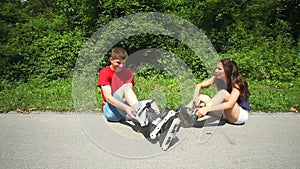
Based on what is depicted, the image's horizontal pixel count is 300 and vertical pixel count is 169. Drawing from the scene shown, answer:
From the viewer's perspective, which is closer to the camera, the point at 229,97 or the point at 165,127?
the point at 165,127

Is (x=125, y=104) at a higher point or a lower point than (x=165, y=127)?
higher

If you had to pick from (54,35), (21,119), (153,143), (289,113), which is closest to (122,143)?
(153,143)

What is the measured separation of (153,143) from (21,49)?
482 centimetres

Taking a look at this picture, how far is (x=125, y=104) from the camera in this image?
3.57m

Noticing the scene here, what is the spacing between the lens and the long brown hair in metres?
3.64

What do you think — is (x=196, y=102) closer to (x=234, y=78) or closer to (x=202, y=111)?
(x=202, y=111)

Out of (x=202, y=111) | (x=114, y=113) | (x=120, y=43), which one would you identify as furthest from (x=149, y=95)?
(x=120, y=43)

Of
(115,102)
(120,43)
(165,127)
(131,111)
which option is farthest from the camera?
(120,43)

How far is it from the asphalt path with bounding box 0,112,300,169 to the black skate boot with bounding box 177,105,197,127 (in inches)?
3.7

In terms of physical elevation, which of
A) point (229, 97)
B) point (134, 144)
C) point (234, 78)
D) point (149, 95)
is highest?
point (234, 78)

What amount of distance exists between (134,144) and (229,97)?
1.39 m

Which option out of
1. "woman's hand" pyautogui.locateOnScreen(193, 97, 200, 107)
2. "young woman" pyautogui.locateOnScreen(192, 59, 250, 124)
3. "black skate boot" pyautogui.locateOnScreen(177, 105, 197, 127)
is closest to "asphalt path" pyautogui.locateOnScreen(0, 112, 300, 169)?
"black skate boot" pyautogui.locateOnScreen(177, 105, 197, 127)

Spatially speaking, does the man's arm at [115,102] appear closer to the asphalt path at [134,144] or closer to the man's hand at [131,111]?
the man's hand at [131,111]

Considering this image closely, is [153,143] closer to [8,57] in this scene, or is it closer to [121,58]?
[121,58]
